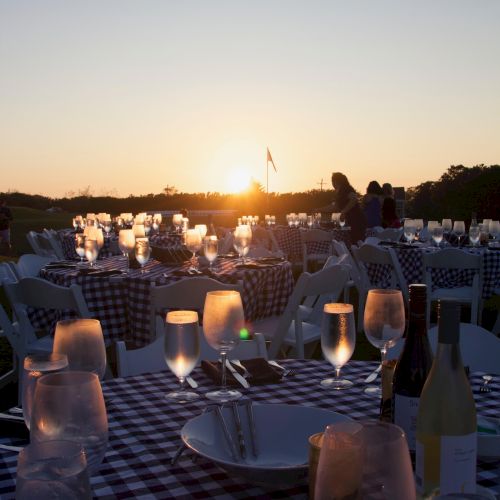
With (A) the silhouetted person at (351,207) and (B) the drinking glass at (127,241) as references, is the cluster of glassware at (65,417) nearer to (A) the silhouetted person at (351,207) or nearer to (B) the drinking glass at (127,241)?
(B) the drinking glass at (127,241)

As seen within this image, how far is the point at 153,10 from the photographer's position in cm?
984

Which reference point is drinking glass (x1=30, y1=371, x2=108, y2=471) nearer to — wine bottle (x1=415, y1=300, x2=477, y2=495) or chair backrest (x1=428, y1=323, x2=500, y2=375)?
wine bottle (x1=415, y1=300, x2=477, y2=495)

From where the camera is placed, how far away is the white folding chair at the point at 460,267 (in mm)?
5711

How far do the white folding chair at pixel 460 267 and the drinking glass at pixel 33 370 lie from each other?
4523 mm

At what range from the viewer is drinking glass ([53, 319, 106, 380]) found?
142cm

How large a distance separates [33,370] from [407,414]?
2.22 ft

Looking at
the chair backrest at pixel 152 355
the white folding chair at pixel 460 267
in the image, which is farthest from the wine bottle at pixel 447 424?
the white folding chair at pixel 460 267

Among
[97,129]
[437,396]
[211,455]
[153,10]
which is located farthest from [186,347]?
[97,129]

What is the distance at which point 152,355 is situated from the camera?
85.7 inches

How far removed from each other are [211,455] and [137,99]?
14713mm

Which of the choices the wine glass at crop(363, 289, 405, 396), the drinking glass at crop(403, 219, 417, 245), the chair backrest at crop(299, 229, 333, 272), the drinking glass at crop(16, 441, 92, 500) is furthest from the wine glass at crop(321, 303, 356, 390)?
the chair backrest at crop(299, 229, 333, 272)

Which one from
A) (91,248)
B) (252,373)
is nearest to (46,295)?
(91,248)

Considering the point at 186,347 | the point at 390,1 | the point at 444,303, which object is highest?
the point at 390,1

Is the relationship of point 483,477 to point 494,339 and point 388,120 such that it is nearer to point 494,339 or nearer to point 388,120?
point 494,339
